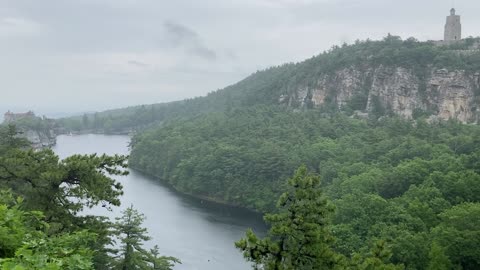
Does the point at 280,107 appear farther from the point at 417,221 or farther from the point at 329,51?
the point at 417,221

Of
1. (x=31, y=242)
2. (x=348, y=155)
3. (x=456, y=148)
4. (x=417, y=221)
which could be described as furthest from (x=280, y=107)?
(x=31, y=242)

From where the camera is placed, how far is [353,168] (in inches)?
1911

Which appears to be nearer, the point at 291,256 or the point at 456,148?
the point at 291,256

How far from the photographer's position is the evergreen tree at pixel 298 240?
12.0 meters

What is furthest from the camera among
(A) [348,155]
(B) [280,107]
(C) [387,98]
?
(B) [280,107]

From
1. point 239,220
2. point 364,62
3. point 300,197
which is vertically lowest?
point 239,220

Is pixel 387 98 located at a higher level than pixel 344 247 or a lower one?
higher

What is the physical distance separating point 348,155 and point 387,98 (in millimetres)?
28793

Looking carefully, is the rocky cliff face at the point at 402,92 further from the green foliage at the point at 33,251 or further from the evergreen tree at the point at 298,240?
the green foliage at the point at 33,251

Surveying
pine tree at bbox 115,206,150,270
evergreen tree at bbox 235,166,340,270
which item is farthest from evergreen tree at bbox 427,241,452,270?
pine tree at bbox 115,206,150,270

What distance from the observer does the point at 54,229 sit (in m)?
14.6

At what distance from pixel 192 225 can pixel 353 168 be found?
53.7ft

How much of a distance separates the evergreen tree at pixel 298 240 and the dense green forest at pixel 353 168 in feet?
40.1

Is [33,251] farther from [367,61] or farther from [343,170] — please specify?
[367,61]
